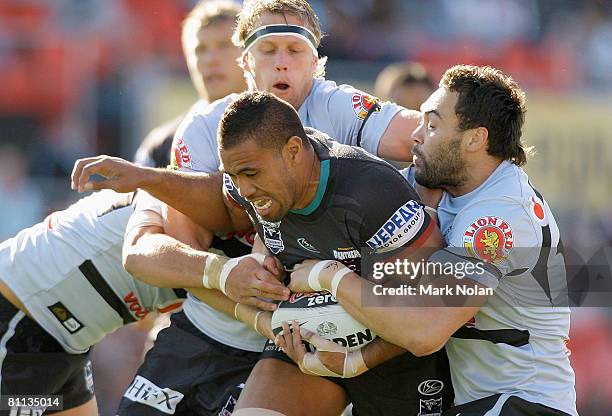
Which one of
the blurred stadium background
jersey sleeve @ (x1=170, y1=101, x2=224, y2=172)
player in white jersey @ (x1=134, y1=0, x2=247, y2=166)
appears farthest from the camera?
the blurred stadium background

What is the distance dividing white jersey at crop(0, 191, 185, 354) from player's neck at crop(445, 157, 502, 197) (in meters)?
1.68

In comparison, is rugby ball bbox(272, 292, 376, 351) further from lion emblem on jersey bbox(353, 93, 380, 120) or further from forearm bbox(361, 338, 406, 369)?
lion emblem on jersey bbox(353, 93, 380, 120)

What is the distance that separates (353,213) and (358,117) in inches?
30.4

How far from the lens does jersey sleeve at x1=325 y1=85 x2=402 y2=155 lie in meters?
4.77

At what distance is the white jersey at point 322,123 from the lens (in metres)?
4.80

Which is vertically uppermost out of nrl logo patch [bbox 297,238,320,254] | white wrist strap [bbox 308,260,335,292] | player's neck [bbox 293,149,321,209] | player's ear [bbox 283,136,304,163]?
player's ear [bbox 283,136,304,163]

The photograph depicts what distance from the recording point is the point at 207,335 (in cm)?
509

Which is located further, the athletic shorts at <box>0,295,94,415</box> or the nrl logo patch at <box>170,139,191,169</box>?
the athletic shorts at <box>0,295,94,415</box>

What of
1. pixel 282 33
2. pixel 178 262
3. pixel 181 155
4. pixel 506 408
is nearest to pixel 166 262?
pixel 178 262

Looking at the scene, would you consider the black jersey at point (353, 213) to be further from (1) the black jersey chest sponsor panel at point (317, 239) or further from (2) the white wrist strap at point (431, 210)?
(2) the white wrist strap at point (431, 210)

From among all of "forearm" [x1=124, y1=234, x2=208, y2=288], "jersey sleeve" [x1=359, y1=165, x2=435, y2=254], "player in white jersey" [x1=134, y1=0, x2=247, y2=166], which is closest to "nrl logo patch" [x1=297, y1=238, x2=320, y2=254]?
"jersey sleeve" [x1=359, y1=165, x2=435, y2=254]

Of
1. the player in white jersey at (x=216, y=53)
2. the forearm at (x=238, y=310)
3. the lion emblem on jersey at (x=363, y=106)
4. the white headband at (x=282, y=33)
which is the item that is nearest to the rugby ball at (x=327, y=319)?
the forearm at (x=238, y=310)

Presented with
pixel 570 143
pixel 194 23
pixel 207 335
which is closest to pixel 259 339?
pixel 207 335
